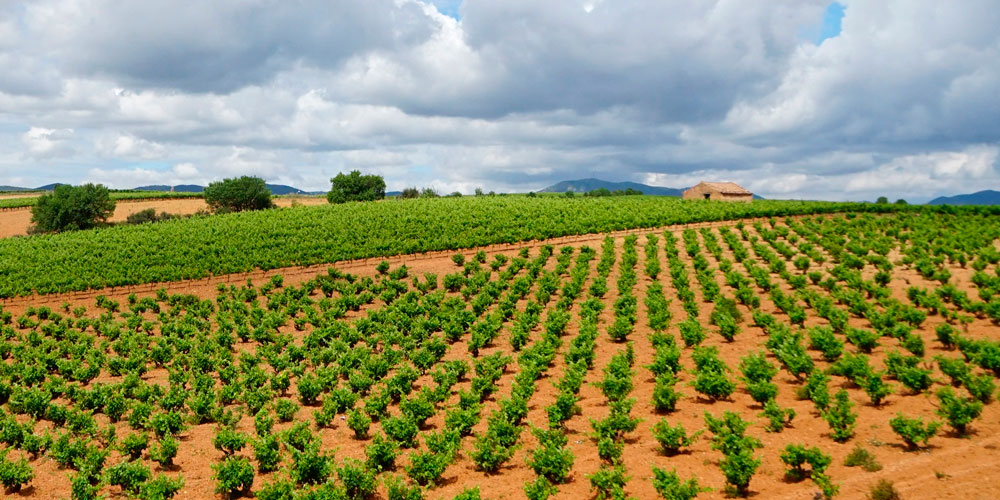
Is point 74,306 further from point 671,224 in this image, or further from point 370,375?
point 671,224

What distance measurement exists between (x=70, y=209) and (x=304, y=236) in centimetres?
5143

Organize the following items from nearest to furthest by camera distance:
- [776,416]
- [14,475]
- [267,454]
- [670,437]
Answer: [670,437] < [14,475] < [267,454] < [776,416]

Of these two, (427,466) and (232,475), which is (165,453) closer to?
(232,475)

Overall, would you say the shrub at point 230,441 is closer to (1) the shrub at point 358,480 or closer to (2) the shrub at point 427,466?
(1) the shrub at point 358,480

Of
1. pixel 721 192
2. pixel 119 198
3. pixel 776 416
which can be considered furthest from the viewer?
pixel 119 198

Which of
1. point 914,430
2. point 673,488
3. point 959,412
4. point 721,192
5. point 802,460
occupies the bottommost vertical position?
point 673,488

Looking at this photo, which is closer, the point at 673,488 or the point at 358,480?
the point at 673,488

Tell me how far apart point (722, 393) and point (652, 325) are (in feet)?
26.3

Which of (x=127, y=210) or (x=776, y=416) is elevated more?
(x=127, y=210)

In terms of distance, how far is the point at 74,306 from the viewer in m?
41.8

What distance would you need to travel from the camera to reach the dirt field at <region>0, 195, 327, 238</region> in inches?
3517

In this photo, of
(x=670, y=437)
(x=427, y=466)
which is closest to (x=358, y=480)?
(x=427, y=466)

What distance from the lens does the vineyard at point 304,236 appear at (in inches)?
1870

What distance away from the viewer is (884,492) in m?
11.7
